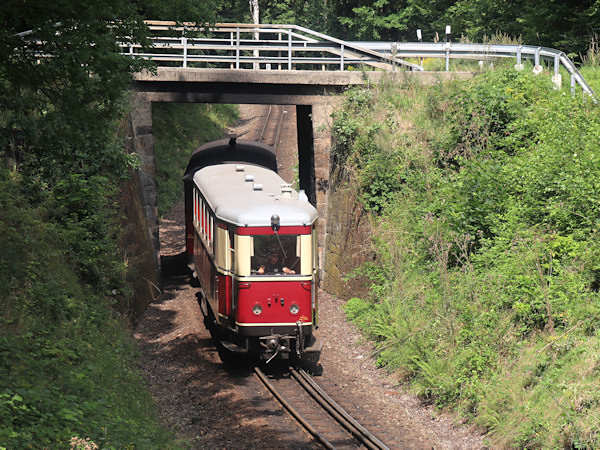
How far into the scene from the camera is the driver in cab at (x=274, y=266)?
12.6 m

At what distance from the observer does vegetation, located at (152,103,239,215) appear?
3312 cm

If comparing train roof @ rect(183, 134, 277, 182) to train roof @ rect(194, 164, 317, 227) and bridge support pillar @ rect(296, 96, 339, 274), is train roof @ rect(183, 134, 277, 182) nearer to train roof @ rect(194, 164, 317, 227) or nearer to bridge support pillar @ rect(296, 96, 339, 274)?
bridge support pillar @ rect(296, 96, 339, 274)

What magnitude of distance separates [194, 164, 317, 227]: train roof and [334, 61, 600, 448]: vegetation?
2.61 m

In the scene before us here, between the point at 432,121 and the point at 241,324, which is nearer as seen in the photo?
the point at 241,324

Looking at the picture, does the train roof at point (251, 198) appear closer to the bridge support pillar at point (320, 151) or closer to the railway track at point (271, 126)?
the bridge support pillar at point (320, 151)

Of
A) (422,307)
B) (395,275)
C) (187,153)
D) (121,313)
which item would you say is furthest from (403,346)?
(187,153)

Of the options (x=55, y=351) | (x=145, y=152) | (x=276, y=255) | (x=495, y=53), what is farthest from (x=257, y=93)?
(x=55, y=351)

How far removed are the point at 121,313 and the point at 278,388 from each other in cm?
468

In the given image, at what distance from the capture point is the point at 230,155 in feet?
62.3

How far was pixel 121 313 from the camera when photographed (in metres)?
15.8

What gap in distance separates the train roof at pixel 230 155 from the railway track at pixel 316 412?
22.6ft

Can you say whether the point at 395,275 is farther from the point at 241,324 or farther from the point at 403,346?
the point at 241,324

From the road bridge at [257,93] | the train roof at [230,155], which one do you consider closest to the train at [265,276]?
the train roof at [230,155]

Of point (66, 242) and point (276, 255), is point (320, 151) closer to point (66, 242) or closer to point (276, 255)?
point (276, 255)
